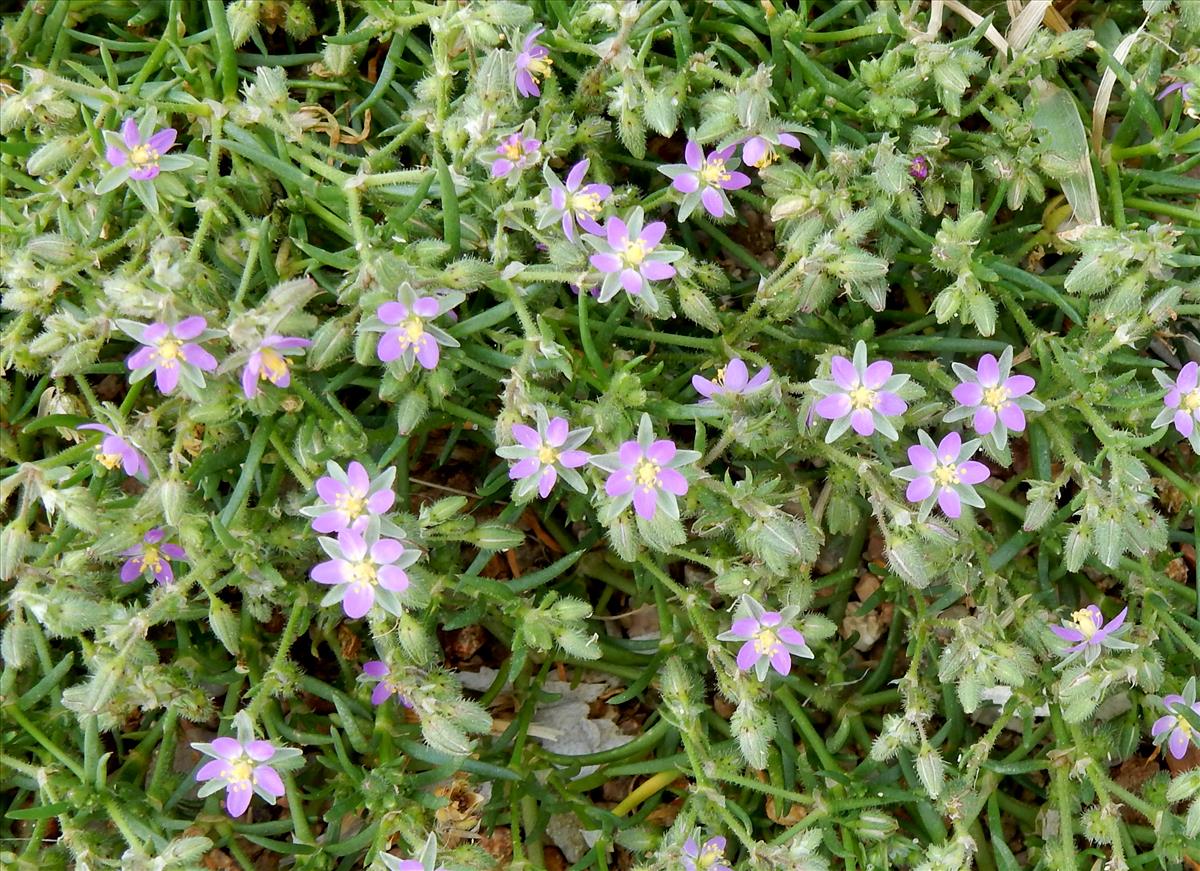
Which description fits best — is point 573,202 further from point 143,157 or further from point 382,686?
point 382,686

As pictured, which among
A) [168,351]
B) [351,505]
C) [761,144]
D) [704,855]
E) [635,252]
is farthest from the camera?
[761,144]

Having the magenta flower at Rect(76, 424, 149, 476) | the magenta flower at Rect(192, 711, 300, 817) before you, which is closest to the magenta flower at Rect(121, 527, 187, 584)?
the magenta flower at Rect(76, 424, 149, 476)

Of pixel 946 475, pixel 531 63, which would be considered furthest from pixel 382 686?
pixel 531 63

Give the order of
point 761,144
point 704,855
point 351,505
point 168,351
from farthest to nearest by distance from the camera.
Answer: point 761,144
point 704,855
point 351,505
point 168,351

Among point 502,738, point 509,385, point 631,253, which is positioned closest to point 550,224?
point 631,253

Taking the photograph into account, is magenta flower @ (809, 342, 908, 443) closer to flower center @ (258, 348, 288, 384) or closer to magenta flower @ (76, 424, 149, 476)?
flower center @ (258, 348, 288, 384)

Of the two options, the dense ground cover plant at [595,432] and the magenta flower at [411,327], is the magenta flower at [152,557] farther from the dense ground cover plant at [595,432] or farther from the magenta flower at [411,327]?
the magenta flower at [411,327]

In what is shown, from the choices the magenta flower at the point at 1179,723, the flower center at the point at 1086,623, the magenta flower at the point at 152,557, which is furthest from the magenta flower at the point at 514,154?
the magenta flower at the point at 1179,723
